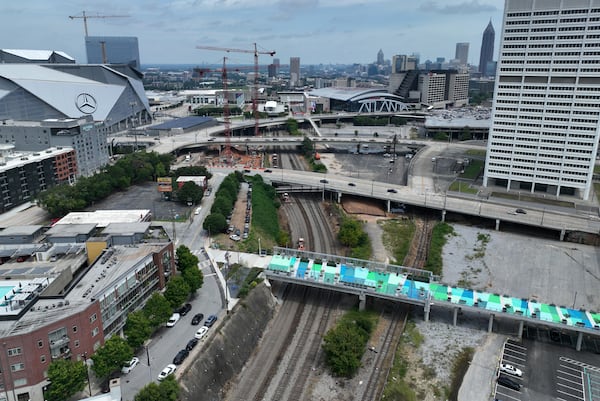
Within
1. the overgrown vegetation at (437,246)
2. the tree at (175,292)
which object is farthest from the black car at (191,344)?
the overgrown vegetation at (437,246)

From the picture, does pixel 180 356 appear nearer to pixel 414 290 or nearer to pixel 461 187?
pixel 414 290

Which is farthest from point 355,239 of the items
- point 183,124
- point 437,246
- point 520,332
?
point 183,124

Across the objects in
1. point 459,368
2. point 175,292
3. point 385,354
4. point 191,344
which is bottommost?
point 459,368

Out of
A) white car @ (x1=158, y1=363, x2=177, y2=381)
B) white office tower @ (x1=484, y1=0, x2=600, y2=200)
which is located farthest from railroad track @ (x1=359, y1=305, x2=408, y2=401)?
white office tower @ (x1=484, y1=0, x2=600, y2=200)

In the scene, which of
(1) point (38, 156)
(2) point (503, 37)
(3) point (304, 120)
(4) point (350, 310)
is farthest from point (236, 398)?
(3) point (304, 120)

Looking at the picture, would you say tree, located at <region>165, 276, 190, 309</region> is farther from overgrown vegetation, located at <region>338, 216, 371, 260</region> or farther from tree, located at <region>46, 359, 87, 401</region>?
overgrown vegetation, located at <region>338, 216, 371, 260</region>

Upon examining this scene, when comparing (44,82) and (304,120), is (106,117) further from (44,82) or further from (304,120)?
(304,120)
